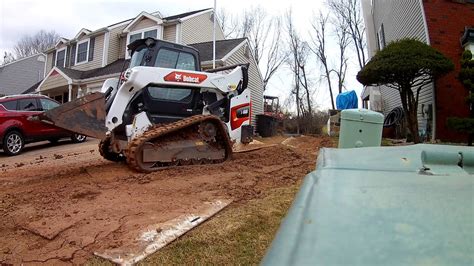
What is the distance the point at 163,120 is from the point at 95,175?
1571mm

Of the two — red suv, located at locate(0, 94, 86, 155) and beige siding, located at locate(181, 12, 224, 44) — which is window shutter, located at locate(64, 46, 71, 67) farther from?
red suv, located at locate(0, 94, 86, 155)

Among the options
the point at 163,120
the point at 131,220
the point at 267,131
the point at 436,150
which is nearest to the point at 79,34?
the point at 267,131

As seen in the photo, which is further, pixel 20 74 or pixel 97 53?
pixel 20 74

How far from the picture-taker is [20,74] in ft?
108

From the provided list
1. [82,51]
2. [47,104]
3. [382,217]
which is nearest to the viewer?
[382,217]

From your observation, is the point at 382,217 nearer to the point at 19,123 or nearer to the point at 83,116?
the point at 83,116

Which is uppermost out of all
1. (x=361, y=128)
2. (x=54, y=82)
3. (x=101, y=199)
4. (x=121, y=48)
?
(x=121, y=48)

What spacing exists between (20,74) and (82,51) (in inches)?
525

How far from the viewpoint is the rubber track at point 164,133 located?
5832 mm

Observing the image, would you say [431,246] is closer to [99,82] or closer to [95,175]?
[95,175]

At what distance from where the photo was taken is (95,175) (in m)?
5.75

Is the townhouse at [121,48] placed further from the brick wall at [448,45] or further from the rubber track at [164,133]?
the rubber track at [164,133]

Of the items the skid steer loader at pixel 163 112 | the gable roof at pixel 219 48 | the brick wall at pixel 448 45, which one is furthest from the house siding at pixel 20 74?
the brick wall at pixel 448 45

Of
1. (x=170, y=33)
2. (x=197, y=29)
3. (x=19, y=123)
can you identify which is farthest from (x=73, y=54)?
(x=19, y=123)
